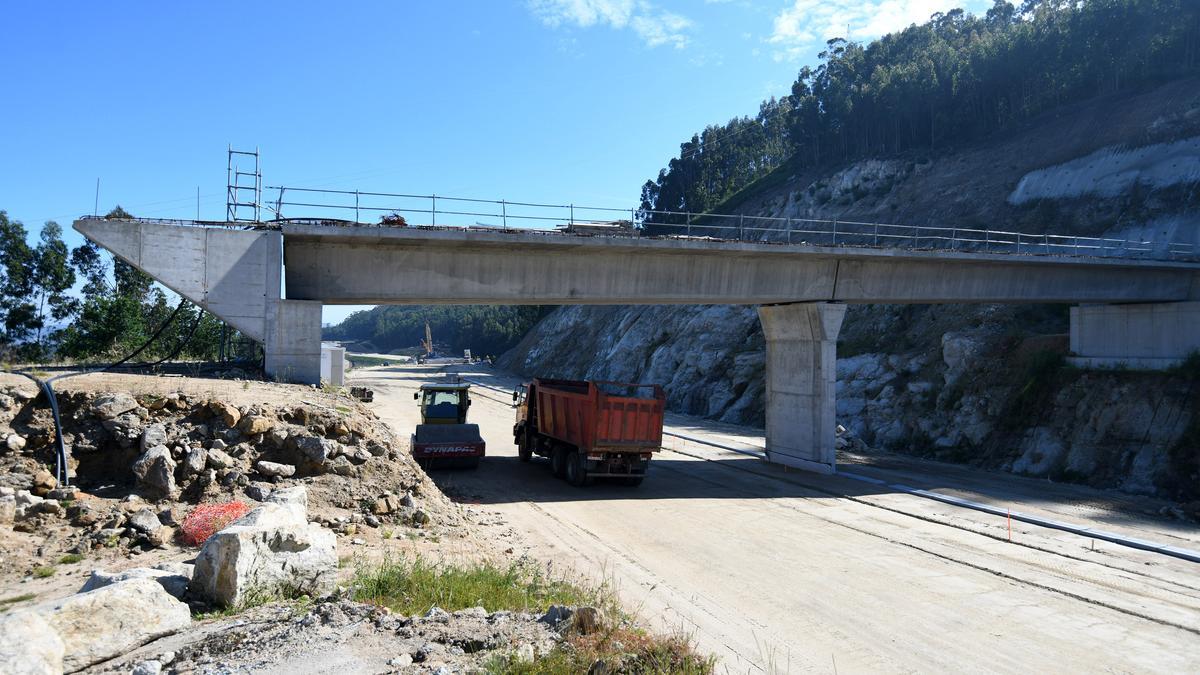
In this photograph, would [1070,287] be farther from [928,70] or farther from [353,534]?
[928,70]

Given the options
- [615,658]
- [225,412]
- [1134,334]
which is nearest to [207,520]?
[225,412]

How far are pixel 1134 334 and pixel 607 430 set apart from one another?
23.4 m

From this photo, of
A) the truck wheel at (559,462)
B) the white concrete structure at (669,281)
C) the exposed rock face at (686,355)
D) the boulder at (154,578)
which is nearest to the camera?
the boulder at (154,578)

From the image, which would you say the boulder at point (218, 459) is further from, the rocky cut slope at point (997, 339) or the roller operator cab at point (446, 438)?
the rocky cut slope at point (997, 339)

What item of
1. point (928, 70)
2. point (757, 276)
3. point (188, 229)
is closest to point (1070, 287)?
point (757, 276)

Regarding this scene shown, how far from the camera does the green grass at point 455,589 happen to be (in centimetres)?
832

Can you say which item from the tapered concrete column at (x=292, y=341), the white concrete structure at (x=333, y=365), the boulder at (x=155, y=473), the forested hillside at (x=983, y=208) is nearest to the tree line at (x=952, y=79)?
the forested hillside at (x=983, y=208)

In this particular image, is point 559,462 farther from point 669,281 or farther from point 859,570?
point 859,570

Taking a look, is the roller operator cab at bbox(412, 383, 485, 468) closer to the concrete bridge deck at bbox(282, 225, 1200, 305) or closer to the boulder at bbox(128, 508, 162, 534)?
the concrete bridge deck at bbox(282, 225, 1200, 305)

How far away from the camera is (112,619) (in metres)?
6.31

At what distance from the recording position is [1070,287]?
2684 centimetres

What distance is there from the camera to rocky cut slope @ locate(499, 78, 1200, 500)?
83.9ft

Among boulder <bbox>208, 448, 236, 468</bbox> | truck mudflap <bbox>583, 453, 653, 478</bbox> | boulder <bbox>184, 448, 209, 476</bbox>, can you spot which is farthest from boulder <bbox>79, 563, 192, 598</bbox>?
truck mudflap <bbox>583, 453, 653, 478</bbox>

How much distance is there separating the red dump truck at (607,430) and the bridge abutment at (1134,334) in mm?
20627
